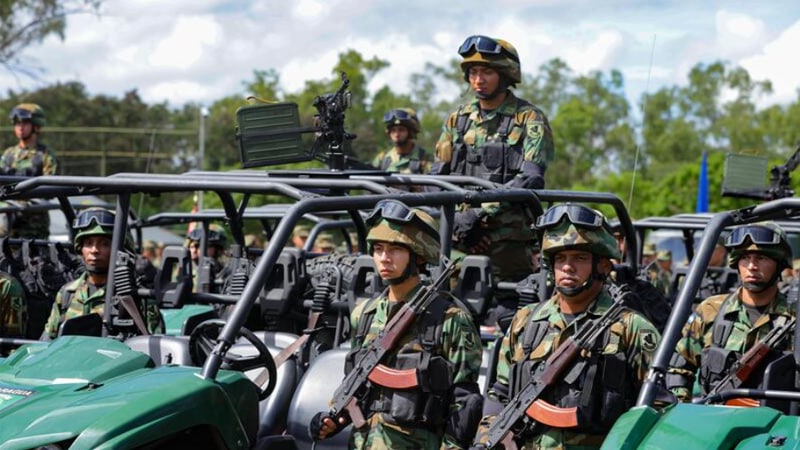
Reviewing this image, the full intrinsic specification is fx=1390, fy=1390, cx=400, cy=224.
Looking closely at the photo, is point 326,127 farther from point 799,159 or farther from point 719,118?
point 719,118

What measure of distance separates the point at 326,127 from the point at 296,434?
2.19 meters

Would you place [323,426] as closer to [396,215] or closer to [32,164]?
[396,215]

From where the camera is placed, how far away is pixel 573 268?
533 centimetres

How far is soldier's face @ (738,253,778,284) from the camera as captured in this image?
263 inches

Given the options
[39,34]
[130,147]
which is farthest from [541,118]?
[130,147]

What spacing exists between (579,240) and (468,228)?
2711 mm

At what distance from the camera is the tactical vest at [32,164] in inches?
450

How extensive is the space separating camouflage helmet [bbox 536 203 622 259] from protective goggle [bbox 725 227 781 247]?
57.2 inches

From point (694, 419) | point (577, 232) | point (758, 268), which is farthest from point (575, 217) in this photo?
point (758, 268)

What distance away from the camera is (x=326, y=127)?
24.9 ft

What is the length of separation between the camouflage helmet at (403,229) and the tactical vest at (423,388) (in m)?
0.24

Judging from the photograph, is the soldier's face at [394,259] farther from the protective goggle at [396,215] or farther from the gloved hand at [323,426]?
the gloved hand at [323,426]

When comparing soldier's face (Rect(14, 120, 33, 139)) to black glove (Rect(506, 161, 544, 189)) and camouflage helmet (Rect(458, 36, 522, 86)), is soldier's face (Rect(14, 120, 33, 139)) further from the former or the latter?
black glove (Rect(506, 161, 544, 189))

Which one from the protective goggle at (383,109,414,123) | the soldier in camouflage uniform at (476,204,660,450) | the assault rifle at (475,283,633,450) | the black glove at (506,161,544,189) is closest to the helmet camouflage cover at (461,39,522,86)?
the black glove at (506,161,544,189)
